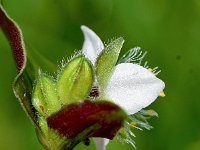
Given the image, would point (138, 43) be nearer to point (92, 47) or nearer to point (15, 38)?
point (92, 47)

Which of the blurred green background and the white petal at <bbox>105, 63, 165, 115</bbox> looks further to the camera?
the blurred green background

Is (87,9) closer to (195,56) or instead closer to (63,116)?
(195,56)

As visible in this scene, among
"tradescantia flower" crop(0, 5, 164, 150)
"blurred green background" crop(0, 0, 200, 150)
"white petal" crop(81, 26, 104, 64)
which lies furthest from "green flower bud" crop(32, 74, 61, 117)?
"blurred green background" crop(0, 0, 200, 150)

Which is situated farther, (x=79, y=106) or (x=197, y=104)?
(x=197, y=104)

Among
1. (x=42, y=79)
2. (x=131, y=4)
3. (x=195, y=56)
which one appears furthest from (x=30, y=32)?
(x=42, y=79)

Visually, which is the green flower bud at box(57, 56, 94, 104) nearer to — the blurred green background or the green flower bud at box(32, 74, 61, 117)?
the green flower bud at box(32, 74, 61, 117)

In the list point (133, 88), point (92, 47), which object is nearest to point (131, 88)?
point (133, 88)

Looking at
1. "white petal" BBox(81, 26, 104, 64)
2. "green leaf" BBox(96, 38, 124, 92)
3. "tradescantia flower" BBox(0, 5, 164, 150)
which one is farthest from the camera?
"white petal" BBox(81, 26, 104, 64)

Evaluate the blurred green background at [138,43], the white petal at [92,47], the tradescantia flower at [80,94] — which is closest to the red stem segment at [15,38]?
the tradescantia flower at [80,94]
